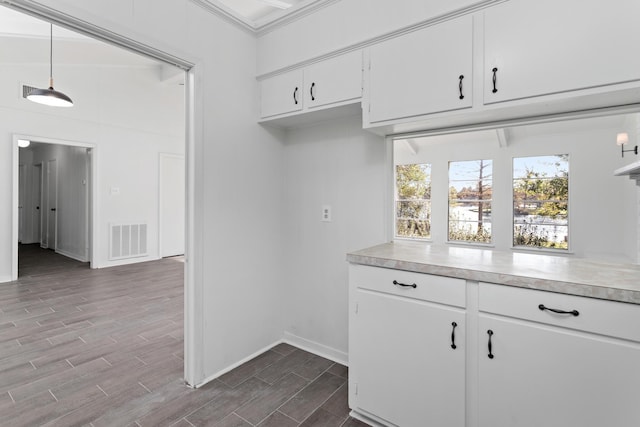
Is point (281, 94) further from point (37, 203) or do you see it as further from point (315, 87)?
point (37, 203)

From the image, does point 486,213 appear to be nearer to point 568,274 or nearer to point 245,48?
point 568,274

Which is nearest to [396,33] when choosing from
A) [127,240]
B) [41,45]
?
[41,45]

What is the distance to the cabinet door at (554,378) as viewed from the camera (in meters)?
1.11

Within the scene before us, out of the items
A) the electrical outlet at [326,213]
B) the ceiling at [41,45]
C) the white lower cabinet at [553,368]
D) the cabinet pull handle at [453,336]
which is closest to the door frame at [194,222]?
the electrical outlet at [326,213]

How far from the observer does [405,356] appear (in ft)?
5.11

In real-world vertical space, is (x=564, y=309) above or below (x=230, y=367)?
above

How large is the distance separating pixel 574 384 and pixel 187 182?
2260mm

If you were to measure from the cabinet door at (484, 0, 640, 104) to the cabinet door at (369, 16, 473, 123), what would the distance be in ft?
0.39

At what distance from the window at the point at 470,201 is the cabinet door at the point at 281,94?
121 cm

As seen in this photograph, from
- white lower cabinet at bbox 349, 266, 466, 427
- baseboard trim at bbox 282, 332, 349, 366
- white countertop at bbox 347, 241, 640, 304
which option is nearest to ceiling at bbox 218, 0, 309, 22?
white countertop at bbox 347, 241, 640, 304

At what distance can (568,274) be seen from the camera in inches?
50.4

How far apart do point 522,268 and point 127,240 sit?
6.51 metres

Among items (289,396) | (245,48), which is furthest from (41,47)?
(289,396)

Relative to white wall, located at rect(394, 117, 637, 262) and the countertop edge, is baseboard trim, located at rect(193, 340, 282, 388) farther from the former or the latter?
white wall, located at rect(394, 117, 637, 262)
